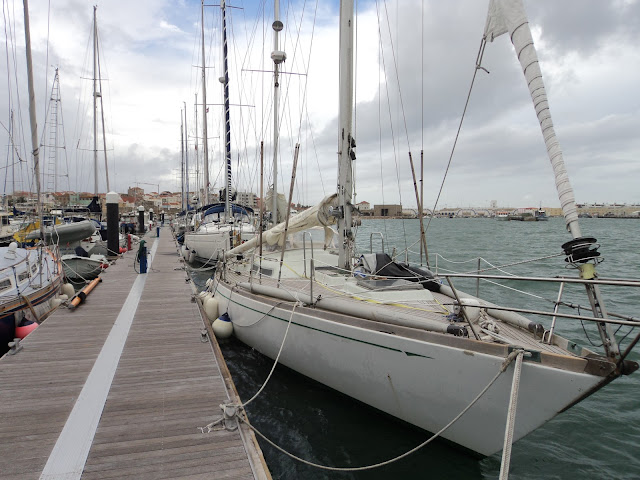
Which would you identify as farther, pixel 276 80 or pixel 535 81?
pixel 276 80

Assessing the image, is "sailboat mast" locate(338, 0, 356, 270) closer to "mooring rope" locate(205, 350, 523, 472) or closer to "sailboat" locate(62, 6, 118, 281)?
"mooring rope" locate(205, 350, 523, 472)

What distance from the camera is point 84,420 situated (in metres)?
4.12

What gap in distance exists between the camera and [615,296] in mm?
12500

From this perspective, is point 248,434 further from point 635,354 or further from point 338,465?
point 635,354

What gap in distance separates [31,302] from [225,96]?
13.6 m

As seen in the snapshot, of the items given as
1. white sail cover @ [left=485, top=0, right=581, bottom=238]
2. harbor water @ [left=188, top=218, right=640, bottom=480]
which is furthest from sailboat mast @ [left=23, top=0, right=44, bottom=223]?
white sail cover @ [left=485, top=0, right=581, bottom=238]

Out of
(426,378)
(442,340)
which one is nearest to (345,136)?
(442,340)

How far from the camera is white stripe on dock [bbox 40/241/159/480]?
3.35 meters

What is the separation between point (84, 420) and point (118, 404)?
417 mm

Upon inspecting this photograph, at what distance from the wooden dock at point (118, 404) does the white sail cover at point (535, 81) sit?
386 centimetres

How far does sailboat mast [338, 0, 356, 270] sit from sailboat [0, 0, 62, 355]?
7392 mm

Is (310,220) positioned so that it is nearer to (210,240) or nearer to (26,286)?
(26,286)

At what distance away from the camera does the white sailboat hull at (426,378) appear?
3629mm

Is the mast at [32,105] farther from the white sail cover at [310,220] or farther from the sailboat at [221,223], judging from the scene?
the sailboat at [221,223]
